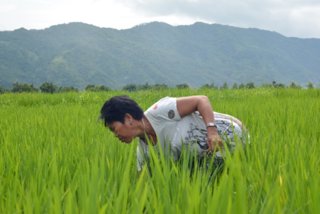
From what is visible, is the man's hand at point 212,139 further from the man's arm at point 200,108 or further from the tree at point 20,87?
the tree at point 20,87

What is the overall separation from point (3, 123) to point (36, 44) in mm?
176915

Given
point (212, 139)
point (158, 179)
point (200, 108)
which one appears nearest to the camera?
point (158, 179)

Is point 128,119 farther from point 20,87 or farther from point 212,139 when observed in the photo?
point 20,87

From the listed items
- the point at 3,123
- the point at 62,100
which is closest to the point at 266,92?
the point at 62,100

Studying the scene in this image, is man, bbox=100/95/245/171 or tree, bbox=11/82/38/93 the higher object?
man, bbox=100/95/245/171

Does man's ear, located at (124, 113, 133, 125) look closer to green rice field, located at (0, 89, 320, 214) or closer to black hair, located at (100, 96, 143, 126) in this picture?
black hair, located at (100, 96, 143, 126)

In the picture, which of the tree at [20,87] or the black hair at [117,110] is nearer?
the black hair at [117,110]

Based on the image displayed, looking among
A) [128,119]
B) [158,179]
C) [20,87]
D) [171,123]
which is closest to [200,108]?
[171,123]

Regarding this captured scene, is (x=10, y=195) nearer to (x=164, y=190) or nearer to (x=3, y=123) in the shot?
(x=164, y=190)

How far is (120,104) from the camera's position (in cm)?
225

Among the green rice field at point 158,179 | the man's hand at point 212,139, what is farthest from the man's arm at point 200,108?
the green rice field at point 158,179

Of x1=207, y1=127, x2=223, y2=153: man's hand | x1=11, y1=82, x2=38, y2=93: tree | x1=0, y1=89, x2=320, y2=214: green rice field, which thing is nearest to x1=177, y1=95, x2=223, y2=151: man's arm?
x1=207, y1=127, x2=223, y2=153: man's hand

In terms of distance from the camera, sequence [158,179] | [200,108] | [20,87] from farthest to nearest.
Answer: [20,87] < [200,108] < [158,179]

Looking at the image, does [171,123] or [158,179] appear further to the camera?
[171,123]
